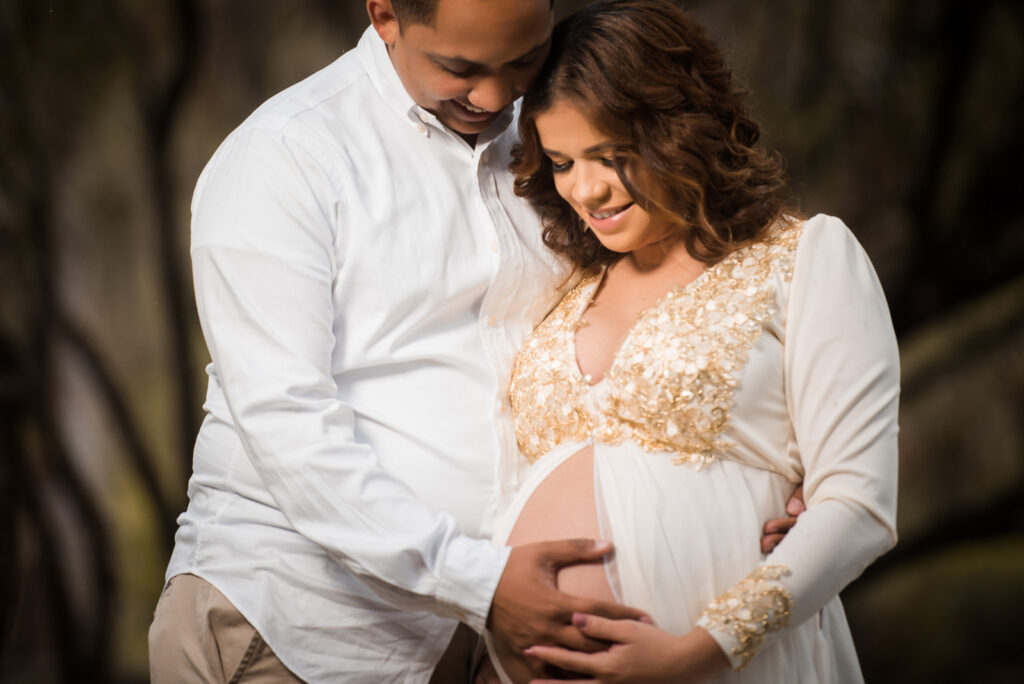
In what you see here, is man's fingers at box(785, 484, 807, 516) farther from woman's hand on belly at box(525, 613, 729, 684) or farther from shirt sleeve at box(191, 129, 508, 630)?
shirt sleeve at box(191, 129, 508, 630)

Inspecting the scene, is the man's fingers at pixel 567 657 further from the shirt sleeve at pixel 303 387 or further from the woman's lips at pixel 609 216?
the woman's lips at pixel 609 216

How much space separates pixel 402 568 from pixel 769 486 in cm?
56

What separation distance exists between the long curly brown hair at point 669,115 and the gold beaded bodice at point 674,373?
0.07 meters

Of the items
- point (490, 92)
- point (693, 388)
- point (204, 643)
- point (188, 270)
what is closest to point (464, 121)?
point (490, 92)

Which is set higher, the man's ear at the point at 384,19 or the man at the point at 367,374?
the man's ear at the point at 384,19

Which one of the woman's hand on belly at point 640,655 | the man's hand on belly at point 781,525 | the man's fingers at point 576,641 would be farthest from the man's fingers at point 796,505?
the man's fingers at point 576,641

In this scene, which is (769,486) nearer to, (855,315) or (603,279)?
(855,315)

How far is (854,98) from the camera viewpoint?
344cm

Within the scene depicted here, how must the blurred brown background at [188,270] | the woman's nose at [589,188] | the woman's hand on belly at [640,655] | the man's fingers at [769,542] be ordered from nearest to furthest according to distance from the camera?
the woman's hand on belly at [640,655] < the man's fingers at [769,542] < the woman's nose at [589,188] < the blurred brown background at [188,270]

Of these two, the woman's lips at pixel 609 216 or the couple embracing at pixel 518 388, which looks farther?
the woman's lips at pixel 609 216

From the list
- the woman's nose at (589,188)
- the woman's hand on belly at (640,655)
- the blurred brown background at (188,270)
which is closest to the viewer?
the woman's hand on belly at (640,655)

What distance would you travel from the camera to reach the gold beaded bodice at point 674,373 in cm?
146

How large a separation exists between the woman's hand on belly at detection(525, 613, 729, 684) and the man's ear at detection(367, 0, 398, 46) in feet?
3.08

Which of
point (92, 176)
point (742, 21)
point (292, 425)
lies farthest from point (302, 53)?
point (292, 425)
